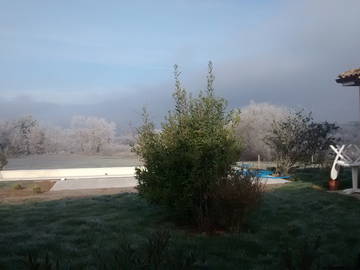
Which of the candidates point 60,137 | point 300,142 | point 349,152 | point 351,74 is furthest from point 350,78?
point 60,137

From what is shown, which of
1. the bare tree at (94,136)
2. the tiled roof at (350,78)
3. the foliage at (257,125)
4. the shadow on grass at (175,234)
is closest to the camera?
the shadow on grass at (175,234)

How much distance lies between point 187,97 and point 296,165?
11.3 m

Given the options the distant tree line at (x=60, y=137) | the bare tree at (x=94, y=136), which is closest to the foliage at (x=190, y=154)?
the distant tree line at (x=60, y=137)

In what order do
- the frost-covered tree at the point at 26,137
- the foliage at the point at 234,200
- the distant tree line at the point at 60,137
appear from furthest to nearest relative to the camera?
1. the distant tree line at the point at 60,137
2. the frost-covered tree at the point at 26,137
3. the foliage at the point at 234,200

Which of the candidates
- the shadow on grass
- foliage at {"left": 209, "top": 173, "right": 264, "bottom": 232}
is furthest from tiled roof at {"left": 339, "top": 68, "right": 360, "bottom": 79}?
foliage at {"left": 209, "top": 173, "right": 264, "bottom": 232}

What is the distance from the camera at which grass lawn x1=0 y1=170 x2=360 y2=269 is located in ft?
15.5

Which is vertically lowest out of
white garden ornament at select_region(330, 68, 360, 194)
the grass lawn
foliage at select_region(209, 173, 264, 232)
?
the grass lawn

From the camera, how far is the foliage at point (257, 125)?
26516 mm

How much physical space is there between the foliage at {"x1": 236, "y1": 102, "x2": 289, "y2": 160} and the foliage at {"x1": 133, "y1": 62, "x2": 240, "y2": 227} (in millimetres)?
17918

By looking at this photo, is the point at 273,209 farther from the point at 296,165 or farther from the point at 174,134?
the point at 296,165

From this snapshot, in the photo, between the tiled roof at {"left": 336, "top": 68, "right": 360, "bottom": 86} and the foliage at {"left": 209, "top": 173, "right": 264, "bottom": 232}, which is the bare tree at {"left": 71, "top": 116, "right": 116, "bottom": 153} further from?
the foliage at {"left": 209, "top": 173, "right": 264, "bottom": 232}

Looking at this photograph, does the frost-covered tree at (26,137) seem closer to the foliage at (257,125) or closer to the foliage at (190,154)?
the foliage at (257,125)

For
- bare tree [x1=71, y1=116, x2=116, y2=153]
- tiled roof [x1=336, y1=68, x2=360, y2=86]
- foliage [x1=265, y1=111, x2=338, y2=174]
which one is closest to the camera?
tiled roof [x1=336, y1=68, x2=360, y2=86]

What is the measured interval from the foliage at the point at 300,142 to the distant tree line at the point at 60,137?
74.9ft
